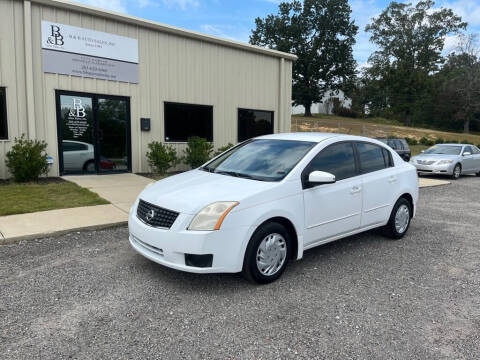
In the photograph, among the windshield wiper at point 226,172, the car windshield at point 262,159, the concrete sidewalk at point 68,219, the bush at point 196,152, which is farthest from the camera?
the bush at point 196,152

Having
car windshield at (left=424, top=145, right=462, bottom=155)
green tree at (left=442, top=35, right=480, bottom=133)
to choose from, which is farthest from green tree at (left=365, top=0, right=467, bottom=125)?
car windshield at (left=424, top=145, right=462, bottom=155)

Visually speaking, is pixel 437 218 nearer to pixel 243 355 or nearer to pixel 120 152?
pixel 243 355

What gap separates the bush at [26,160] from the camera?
29.5 ft

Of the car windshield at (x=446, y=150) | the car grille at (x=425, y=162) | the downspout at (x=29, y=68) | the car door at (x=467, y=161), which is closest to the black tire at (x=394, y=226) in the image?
the downspout at (x=29, y=68)

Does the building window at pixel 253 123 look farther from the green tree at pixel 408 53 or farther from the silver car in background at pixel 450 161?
the green tree at pixel 408 53

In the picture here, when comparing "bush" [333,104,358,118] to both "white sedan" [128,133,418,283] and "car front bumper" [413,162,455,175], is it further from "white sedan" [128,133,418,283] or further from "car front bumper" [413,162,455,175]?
"white sedan" [128,133,418,283]

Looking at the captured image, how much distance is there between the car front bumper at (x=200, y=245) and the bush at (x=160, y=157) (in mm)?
7747

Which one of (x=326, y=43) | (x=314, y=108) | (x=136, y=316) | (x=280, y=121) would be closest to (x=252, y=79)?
(x=280, y=121)

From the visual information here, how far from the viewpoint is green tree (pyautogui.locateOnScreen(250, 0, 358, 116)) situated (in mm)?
52969

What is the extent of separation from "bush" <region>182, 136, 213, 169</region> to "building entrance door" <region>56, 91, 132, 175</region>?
1.93 metres

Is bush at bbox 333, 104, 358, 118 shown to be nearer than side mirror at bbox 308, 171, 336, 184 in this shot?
No

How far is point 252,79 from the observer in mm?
14312

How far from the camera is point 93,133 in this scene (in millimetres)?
10820

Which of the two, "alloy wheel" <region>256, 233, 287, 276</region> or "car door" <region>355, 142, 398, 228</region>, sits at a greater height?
"car door" <region>355, 142, 398, 228</region>
